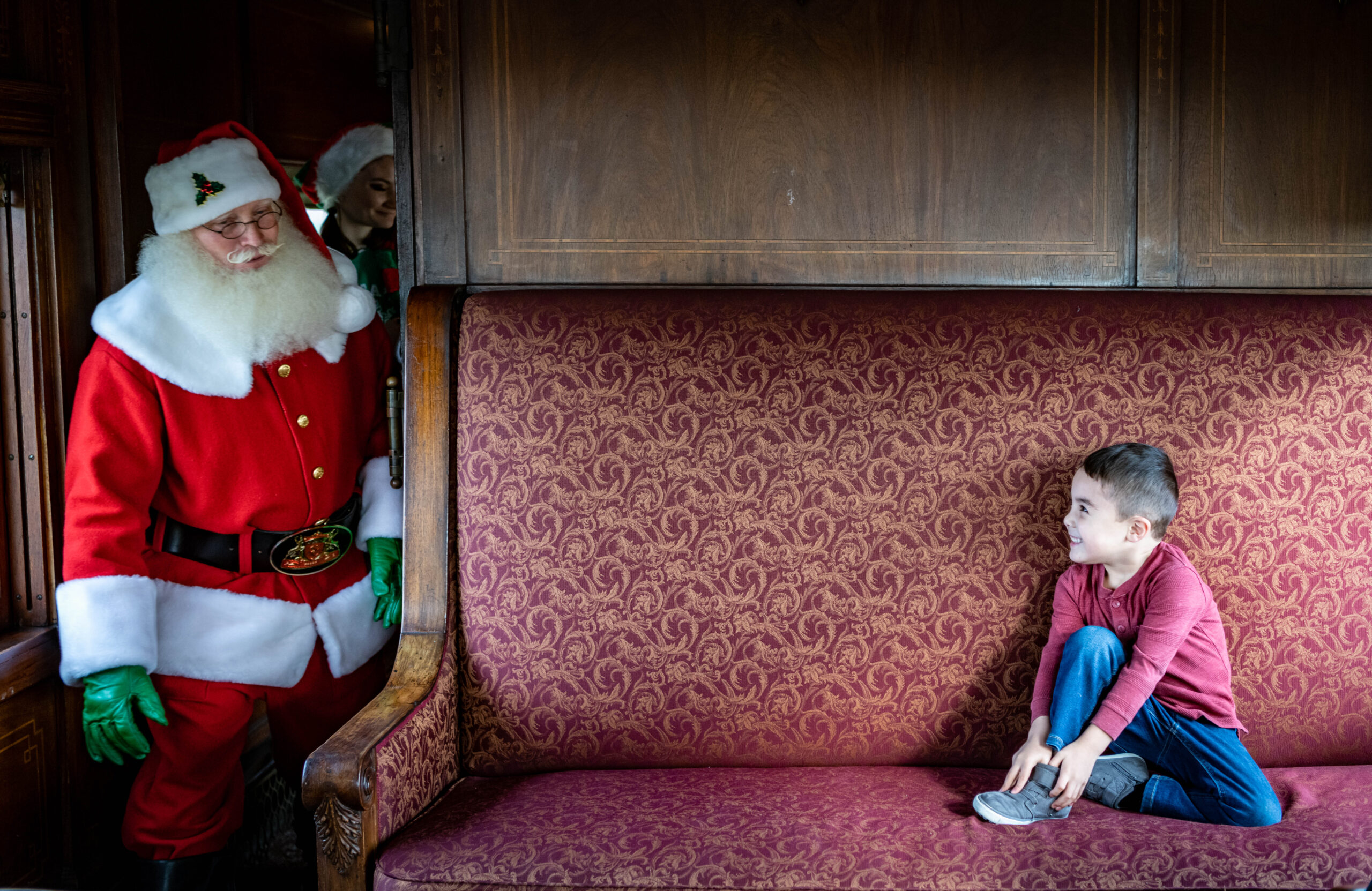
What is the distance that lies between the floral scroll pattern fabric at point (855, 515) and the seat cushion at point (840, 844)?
0.16 meters

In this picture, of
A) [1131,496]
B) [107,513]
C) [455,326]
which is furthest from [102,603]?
[1131,496]

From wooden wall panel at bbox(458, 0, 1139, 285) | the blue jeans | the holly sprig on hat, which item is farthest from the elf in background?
the blue jeans

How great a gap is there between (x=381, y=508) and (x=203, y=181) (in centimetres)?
77

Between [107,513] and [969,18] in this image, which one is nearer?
[107,513]

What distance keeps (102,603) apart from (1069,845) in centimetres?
172

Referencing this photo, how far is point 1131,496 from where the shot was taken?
64.9 inches


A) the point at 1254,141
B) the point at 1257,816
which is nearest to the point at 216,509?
the point at 1257,816

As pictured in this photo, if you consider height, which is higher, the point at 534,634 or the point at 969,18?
the point at 969,18

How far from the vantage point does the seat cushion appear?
1439 mm

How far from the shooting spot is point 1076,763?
1575 millimetres

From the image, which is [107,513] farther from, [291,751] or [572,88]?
[572,88]

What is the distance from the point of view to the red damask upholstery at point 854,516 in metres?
1.82

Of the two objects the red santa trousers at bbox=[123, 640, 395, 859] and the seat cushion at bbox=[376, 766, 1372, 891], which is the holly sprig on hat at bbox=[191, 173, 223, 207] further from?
the seat cushion at bbox=[376, 766, 1372, 891]

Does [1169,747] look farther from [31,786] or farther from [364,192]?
[364,192]
